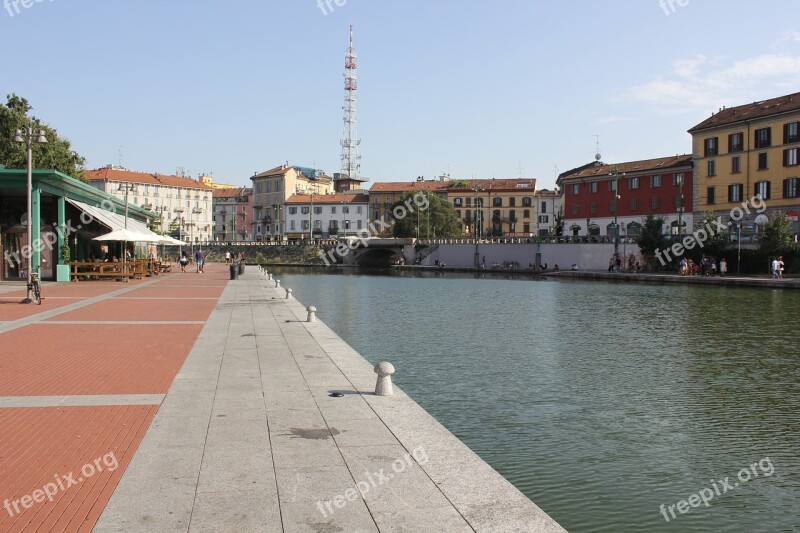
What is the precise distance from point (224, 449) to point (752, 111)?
67.7m

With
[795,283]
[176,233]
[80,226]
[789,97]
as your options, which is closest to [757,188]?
[789,97]

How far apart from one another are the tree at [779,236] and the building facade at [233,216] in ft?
364

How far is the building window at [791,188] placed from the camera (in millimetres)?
58250

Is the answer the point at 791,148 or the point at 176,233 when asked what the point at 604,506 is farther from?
the point at 176,233

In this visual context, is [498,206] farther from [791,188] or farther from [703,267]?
[703,267]

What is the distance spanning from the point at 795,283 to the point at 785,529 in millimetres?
40427

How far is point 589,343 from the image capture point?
64.5 feet

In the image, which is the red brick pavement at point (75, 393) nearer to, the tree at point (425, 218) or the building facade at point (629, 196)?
the building facade at point (629, 196)

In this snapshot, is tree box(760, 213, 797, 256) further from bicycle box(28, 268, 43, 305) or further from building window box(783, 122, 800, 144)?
bicycle box(28, 268, 43, 305)

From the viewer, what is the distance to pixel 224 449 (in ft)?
24.0

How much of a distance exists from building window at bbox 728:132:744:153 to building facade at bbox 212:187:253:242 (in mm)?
100992

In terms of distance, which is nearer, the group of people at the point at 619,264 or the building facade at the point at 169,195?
the group of people at the point at 619,264

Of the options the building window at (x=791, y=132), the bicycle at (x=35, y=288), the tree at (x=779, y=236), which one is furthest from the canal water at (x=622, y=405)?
the building window at (x=791, y=132)

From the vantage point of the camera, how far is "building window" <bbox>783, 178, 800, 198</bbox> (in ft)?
191
